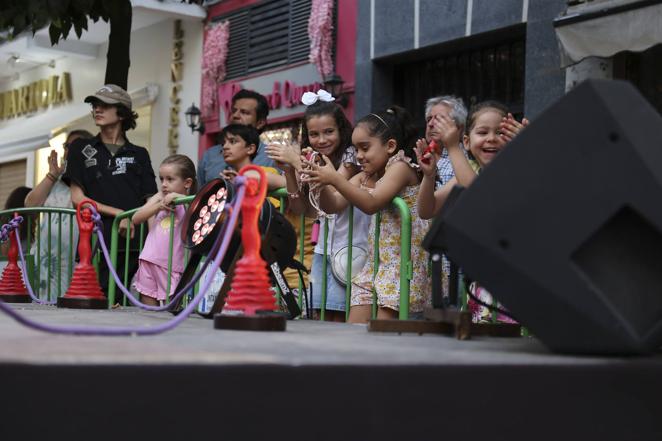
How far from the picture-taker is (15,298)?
5992 millimetres

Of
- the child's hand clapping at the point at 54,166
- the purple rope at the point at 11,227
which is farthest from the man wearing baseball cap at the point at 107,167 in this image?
the purple rope at the point at 11,227

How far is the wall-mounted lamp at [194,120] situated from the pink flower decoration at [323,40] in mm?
2794

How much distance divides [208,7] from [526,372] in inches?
562

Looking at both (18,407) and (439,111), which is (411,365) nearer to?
(18,407)

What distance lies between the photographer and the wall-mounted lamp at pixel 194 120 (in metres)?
15.3

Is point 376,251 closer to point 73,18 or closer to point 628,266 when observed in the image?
point 628,266

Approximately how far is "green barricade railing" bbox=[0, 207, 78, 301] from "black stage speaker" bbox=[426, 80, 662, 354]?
4849mm

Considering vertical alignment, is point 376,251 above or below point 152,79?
below

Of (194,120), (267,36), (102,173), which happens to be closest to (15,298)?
(102,173)

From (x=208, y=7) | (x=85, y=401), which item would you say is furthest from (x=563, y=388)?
(x=208, y=7)

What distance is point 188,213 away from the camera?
14.3 feet

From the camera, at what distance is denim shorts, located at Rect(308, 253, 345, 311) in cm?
481

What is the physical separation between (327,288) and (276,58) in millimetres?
9705

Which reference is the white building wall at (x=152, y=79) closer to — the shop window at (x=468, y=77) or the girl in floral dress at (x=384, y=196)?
the shop window at (x=468, y=77)
